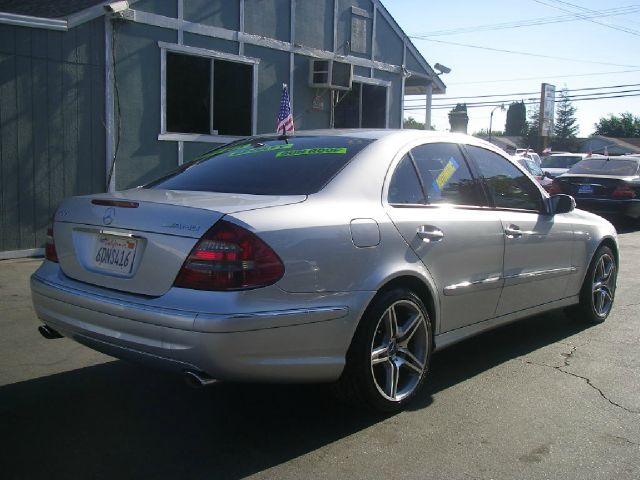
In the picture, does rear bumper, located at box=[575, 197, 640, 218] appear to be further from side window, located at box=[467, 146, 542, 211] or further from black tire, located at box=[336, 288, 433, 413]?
black tire, located at box=[336, 288, 433, 413]

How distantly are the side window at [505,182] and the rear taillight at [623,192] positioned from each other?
30.5 feet

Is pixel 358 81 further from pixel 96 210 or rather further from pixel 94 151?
pixel 96 210

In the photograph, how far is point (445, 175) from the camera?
4316 mm

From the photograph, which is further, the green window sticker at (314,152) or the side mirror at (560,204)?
the side mirror at (560,204)

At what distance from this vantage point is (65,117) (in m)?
8.88

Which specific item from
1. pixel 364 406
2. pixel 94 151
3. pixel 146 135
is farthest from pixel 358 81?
pixel 364 406

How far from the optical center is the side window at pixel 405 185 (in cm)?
385

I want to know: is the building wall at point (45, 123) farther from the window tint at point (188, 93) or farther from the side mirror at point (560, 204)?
the side mirror at point (560, 204)

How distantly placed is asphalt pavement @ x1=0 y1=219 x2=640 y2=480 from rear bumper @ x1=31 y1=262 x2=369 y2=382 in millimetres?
426

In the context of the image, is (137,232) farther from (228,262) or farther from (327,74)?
(327,74)

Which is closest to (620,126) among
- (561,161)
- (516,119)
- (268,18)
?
(516,119)

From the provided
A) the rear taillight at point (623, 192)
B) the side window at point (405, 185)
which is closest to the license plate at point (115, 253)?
the side window at point (405, 185)

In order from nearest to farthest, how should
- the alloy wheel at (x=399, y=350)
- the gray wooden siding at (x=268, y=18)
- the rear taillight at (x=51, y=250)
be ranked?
the alloy wheel at (x=399, y=350)
the rear taillight at (x=51, y=250)
the gray wooden siding at (x=268, y=18)

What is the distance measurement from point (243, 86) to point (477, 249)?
8045 millimetres
